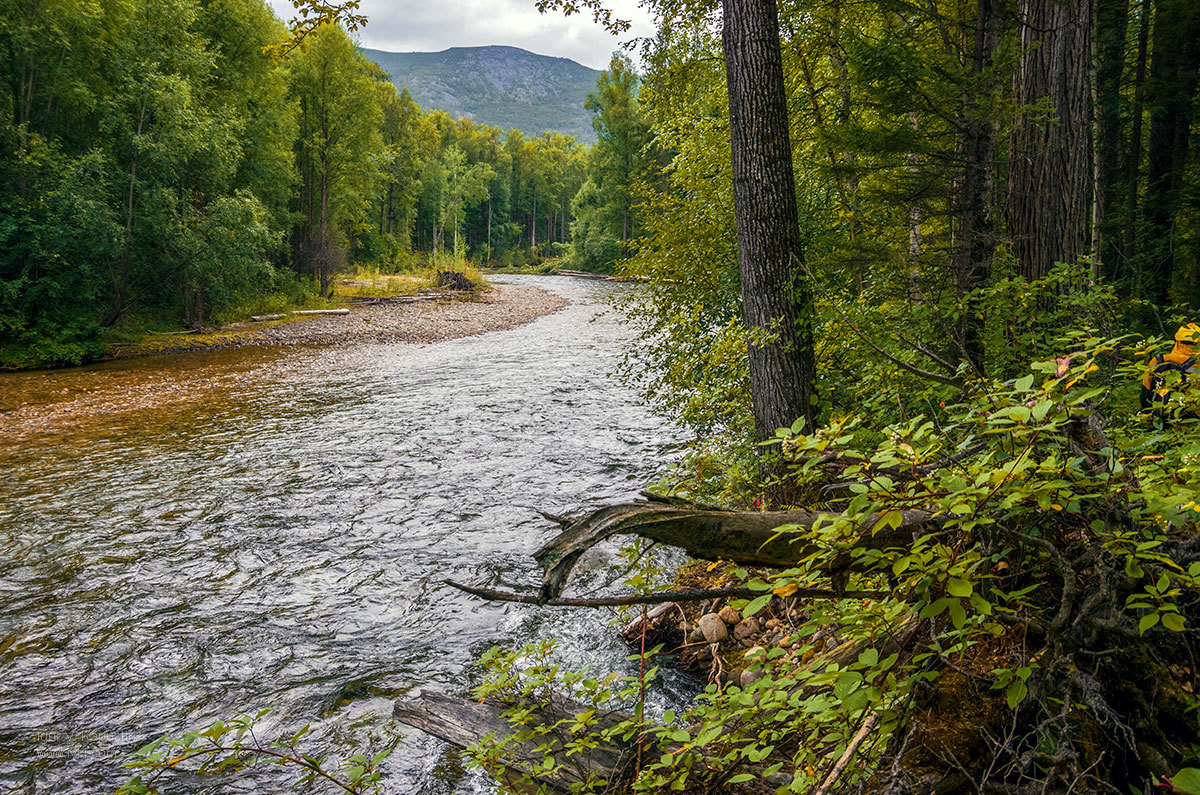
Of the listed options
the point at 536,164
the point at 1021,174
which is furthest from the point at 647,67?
the point at 536,164

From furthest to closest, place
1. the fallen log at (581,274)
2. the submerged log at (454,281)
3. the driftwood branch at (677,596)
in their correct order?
the fallen log at (581,274), the submerged log at (454,281), the driftwood branch at (677,596)

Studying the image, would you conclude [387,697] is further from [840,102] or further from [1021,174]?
[840,102]

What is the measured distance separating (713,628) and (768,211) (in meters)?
3.24

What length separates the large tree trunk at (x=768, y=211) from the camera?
4820mm

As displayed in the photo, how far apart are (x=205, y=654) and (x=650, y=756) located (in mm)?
3900

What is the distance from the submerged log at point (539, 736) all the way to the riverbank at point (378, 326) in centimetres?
1798

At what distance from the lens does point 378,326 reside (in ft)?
78.7

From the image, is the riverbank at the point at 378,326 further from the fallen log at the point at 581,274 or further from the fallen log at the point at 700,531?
the fallen log at the point at 581,274

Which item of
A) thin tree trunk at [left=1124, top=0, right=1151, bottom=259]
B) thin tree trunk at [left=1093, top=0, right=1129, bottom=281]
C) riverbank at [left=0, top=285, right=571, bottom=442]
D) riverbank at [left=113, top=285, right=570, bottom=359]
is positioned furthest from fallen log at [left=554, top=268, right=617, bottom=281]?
thin tree trunk at [left=1124, top=0, right=1151, bottom=259]

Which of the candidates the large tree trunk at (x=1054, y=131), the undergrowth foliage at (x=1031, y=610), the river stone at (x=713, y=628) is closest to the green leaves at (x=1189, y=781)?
the undergrowth foliage at (x=1031, y=610)

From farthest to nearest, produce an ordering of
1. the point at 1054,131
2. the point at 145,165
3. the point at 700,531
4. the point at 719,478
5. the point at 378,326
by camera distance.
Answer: the point at 378,326 < the point at 145,165 < the point at 719,478 < the point at 1054,131 < the point at 700,531

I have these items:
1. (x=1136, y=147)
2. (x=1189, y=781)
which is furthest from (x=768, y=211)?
(x=1136, y=147)

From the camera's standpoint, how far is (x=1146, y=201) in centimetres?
1030

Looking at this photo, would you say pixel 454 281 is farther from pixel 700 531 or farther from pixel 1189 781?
pixel 1189 781
